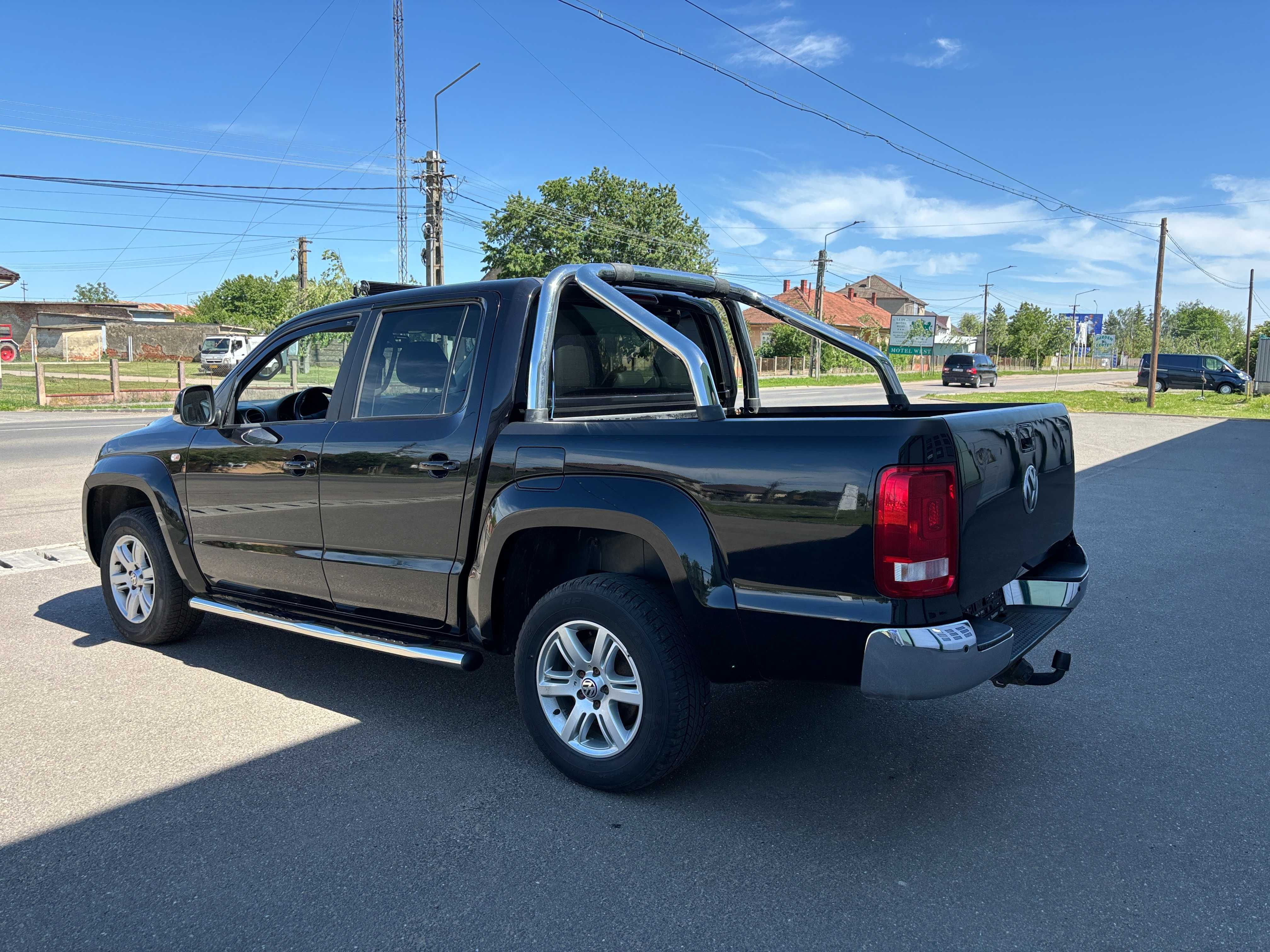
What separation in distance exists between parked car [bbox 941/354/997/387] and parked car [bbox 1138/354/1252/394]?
7493 mm

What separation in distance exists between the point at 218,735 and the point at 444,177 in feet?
89.6

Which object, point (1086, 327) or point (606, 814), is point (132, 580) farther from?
point (1086, 327)

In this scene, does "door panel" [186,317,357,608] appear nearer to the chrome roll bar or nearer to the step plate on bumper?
the chrome roll bar

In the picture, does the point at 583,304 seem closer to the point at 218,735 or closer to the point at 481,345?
the point at 481,345

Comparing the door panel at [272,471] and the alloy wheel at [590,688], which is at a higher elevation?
the door panel at [272,471]

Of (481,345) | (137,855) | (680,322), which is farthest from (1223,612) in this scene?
(137,855)

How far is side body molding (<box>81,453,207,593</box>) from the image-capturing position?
15.6 feet

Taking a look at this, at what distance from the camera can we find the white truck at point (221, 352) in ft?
128

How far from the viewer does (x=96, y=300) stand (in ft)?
391

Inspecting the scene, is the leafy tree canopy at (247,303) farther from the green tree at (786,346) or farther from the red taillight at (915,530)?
the red taillight at (915,530)

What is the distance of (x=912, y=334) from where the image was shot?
2729 inches

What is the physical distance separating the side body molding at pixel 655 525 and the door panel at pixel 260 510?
110cm

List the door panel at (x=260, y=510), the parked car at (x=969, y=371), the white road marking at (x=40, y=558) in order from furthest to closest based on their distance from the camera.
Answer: the parked car at (x=969, y=371)
the white road marking at (x=40, y=558)
the door panel at (x=260, y=510)

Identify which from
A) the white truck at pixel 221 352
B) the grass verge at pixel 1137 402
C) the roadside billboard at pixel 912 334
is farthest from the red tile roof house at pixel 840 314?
the white truck at pixel 221 352
